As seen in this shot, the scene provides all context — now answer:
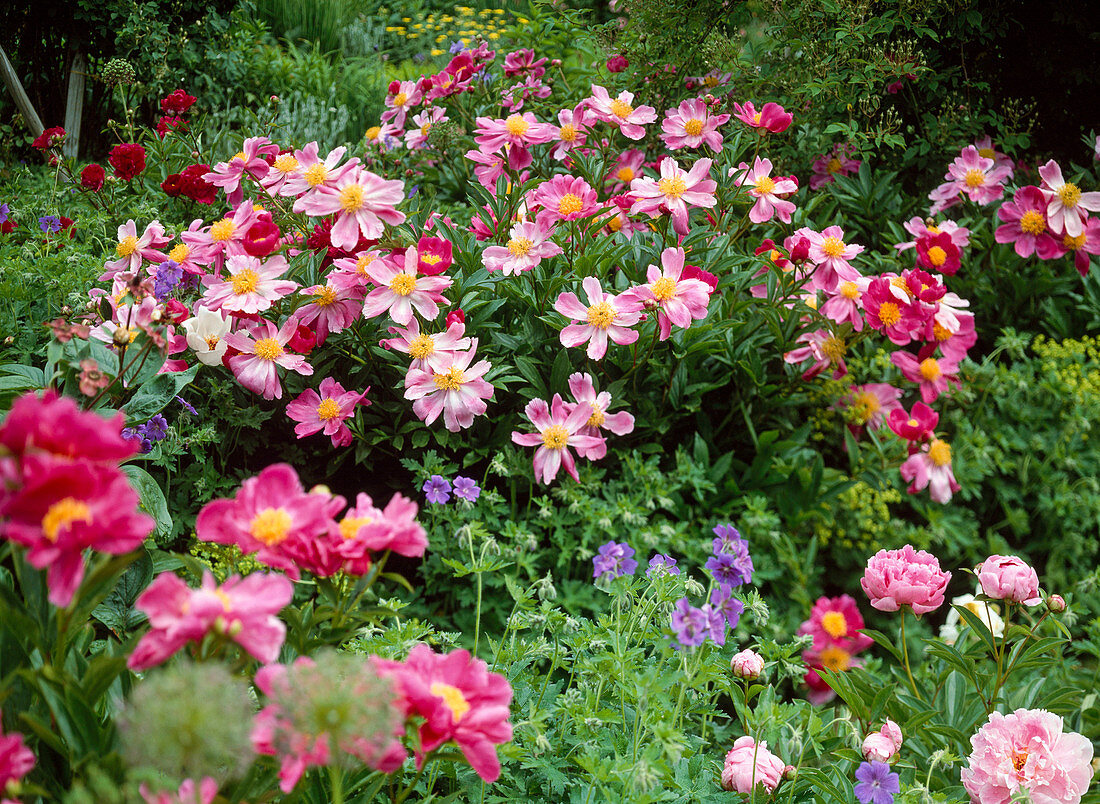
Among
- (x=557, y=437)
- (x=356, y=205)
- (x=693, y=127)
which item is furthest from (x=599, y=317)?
(x=693, y=127)

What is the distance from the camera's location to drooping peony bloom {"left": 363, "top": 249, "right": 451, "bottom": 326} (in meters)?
1.56

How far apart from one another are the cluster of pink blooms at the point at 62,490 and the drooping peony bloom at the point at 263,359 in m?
0.97

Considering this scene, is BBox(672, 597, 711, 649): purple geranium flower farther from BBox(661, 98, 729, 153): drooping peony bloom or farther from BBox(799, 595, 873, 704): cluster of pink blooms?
BBox(661, 98, 729, 153): drooping peony bloom

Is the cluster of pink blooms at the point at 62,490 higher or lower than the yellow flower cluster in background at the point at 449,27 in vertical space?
higher

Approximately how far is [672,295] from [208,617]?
1.21 m

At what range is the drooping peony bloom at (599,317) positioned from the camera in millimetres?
1630

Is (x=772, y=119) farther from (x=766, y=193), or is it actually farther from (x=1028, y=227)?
(x=1028, y=227)

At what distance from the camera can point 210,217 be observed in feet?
7.84

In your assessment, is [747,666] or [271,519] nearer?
[271,519]

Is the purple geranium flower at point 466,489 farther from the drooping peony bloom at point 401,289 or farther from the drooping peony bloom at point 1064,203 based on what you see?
the drooping peony bloom at point 1064,203

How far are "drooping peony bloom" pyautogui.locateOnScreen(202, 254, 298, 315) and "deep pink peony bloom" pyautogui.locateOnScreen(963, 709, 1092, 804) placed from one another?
1.38m

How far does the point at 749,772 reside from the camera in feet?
3.56

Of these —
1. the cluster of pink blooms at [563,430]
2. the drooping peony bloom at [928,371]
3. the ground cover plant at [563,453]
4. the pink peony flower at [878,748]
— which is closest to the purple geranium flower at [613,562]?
the ground cover plant at [563,453]

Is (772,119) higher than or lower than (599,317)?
higher
